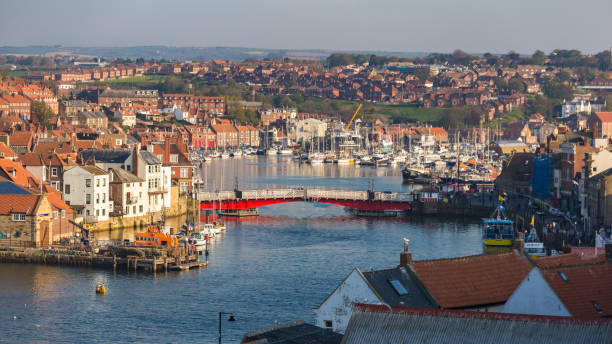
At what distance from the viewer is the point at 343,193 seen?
5766 centimetres

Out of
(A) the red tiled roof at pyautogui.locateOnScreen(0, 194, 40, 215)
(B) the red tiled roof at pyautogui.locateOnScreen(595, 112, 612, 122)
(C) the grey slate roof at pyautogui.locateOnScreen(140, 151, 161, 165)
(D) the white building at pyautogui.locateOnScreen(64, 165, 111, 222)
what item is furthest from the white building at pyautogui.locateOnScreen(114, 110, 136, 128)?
(A) the red tiled roof at pyautogui.locateOnScreen(0, 194, 40, 215)

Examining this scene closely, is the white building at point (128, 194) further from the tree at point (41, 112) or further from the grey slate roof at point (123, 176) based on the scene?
the tree at point (41, 112)

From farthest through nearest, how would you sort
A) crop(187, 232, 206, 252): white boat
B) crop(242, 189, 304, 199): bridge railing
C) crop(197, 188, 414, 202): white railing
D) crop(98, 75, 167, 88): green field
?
crop(98, 75, 167, 88): green field
crop(242, 189, 304, 199): bridge railing
crop(197, 188, 414, 202): white railing
crop(187, 232, 206, 252): white boat

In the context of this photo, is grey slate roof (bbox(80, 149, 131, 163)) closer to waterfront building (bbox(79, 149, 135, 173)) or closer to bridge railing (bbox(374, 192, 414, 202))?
waterfront building (bbox(79, 149, 135, 173))

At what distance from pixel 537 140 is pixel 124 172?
9084 centimetres

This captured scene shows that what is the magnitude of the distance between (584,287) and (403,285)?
320 cm

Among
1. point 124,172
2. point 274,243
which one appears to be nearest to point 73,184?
point 124,172

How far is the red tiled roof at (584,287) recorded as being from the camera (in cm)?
1939

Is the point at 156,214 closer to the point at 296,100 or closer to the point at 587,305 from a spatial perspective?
the point at 587,305

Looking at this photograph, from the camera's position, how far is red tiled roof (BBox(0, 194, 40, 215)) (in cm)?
4022

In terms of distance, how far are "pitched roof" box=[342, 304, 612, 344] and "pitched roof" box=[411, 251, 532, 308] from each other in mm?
4016

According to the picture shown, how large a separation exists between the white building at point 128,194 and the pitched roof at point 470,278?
29145 mm

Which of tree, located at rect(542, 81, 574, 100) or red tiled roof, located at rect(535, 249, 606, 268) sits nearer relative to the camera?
red tiled roof, located at rect(535, 249, 606, 268)

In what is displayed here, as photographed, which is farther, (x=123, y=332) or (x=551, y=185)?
(x=551, y=185)
